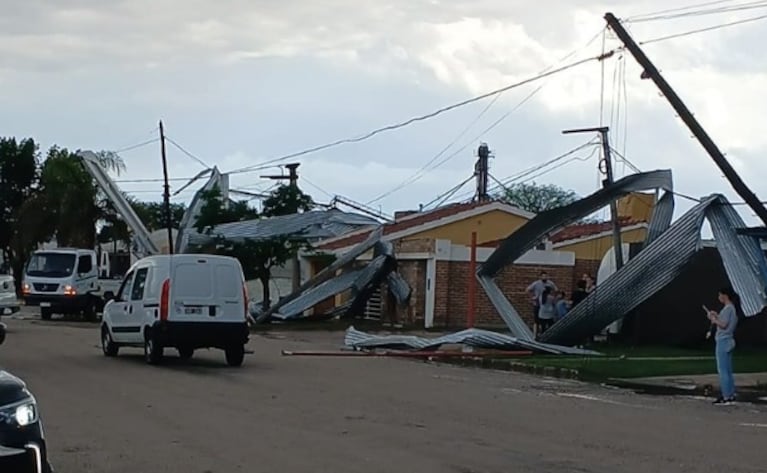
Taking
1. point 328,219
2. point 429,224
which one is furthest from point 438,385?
point 328,219

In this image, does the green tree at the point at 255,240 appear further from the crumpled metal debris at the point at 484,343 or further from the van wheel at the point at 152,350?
the van wheel at the point at 152,350

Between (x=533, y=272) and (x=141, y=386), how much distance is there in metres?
24.7

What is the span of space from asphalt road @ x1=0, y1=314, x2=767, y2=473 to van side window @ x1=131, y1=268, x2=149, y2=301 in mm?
1213

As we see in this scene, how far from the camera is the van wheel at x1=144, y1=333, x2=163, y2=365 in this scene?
2228 cm

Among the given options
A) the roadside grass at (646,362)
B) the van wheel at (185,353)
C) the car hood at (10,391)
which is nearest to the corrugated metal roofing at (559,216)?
the roadside grass at (646,362)

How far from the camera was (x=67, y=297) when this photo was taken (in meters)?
43.1

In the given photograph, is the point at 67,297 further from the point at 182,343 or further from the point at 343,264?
the point at 182,343

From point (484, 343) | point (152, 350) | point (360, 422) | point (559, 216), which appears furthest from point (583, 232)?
point (360, 422)

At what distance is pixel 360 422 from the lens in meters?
14.4

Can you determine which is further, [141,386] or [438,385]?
[438,385]

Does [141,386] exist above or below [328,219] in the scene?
below

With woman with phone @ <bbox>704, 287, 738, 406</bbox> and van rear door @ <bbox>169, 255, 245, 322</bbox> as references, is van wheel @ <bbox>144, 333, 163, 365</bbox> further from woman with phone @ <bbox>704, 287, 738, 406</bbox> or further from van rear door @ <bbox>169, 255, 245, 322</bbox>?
woman with phone @ <bbox>704, 287, 738, 406</bbox>

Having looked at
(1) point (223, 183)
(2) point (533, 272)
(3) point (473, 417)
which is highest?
(1) point (223, 183)

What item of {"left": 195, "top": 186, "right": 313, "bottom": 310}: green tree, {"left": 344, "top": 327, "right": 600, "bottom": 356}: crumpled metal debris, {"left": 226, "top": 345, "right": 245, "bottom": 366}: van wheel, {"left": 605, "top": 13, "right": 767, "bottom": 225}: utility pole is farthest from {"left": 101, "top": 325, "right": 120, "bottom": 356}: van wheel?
{"left": 195, "top": 186, "right": 313, "bottom": 310}: green tree
